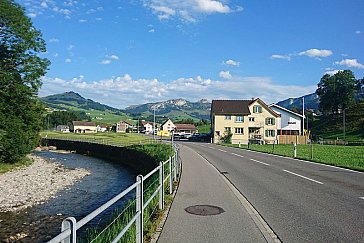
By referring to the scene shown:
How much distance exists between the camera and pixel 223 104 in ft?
244

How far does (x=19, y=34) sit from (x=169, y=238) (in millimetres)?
33570

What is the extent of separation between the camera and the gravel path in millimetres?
19203

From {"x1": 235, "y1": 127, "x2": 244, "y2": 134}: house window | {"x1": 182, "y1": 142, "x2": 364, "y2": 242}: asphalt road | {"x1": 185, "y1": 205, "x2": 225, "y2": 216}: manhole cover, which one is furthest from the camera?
{"x1": 235, "y1": 127, "x2": 244, "y2": 134}: house window

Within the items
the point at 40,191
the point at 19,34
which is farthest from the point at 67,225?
the point at 19,34

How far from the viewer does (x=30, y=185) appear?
81.6ft

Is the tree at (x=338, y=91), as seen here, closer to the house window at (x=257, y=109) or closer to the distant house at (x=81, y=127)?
the house window at (x=257, y=109)

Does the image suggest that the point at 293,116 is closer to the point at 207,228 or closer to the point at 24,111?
the point at 24,111

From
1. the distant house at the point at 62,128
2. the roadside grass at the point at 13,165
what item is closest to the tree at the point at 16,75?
the roadside grass at the point at 13,165

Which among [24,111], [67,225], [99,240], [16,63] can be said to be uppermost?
[16,63]

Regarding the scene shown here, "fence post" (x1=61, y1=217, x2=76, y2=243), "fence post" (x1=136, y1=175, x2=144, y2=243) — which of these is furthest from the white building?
"fence post" (x1=61, y1=217, x2=76, y2=243)

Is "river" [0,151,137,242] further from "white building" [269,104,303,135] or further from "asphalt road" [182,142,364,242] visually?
"white building" [269,104,303,135]

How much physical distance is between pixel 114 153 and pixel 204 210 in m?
43.2

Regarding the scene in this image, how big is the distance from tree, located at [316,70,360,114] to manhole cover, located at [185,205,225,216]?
108020 millimetres

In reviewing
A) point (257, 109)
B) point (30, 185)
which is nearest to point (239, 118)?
point (257, 109)
